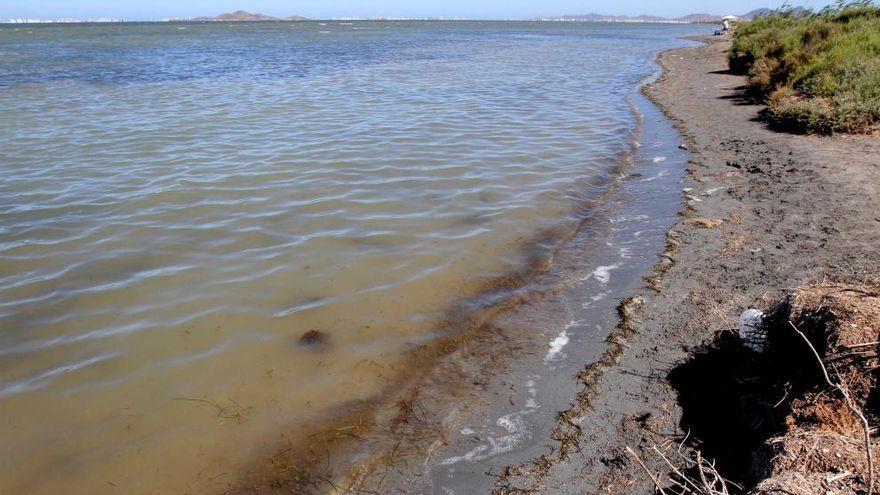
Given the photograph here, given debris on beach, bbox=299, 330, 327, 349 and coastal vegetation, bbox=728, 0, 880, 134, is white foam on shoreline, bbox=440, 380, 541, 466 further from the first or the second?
coastal vegetation, bbox=728, 0, 880, 134

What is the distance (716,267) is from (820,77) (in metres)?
8.44

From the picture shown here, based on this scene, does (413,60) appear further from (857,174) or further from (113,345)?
(113,345)

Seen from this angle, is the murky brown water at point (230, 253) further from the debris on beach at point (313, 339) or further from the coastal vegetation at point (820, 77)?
the coastal vegetation at point (820, 77)

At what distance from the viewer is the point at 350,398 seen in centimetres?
405

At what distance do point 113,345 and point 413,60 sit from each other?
24.1m

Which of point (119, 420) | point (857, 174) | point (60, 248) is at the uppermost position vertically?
point (857, 174)

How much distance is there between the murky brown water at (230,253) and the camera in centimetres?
384

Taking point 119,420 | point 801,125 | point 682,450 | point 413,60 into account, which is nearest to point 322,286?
Result: point 119,420

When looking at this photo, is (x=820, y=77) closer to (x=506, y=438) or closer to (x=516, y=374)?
(x=516, y=374)

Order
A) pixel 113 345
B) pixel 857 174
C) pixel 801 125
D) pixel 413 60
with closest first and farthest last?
1. pixel 113 345
2. pixel 857 174
3. pixel 801 125
4. pixel 413 60

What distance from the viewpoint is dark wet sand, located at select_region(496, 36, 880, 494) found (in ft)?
11.1

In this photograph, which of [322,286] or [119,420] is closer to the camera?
[119,420]

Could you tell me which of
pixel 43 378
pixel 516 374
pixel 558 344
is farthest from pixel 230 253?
pixel 558 344

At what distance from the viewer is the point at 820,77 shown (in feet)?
37.5
